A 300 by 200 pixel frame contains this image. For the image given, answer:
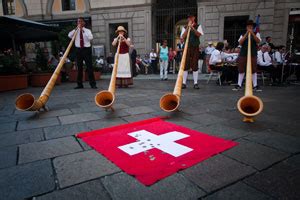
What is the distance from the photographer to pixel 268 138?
272 cm

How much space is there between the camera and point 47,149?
8.20 feet

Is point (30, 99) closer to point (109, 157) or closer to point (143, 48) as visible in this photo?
point (109, 157)

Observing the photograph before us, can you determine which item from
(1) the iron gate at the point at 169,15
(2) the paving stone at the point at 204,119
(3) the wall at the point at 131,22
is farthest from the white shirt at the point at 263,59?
(3) the wall at the point at 131,22

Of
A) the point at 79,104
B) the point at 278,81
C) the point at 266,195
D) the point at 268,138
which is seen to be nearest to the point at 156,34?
the point at 278,81

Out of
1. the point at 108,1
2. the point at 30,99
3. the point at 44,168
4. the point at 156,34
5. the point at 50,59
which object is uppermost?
the point at 108,1

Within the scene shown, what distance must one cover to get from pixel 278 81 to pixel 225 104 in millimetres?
Result: 5437

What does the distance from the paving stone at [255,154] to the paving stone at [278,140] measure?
0.13 meters

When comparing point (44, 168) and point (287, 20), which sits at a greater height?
point (287, 20)

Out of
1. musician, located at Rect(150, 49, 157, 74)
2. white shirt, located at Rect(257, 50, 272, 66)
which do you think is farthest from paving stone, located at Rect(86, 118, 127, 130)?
musician, located at Rect(150, 49, 157, 74)

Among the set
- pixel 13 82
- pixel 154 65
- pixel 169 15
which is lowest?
pixel 13 82

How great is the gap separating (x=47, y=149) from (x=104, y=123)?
1061mm

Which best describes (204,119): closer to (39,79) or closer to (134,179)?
(134,179)

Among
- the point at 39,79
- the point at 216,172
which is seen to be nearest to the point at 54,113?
the point at 216,172

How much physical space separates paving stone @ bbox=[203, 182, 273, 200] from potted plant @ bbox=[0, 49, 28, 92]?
8.30 meters
